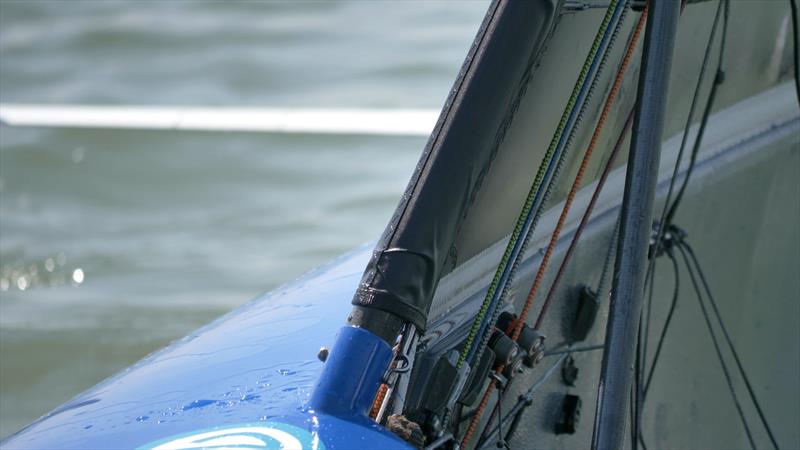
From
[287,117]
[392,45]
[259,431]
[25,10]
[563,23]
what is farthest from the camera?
[25,10]

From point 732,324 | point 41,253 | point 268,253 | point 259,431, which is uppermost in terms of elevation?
point 268,253

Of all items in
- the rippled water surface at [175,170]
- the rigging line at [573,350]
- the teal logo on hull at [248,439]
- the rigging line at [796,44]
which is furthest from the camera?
the rippled water surface at [175,170]

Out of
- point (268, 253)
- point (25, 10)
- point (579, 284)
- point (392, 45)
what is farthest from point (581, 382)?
point (25, 10)

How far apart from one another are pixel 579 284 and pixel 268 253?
3.00 meters

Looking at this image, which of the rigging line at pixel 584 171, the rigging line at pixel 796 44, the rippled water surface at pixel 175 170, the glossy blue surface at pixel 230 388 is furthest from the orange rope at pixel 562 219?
the rippled water surface at pixel 175 170

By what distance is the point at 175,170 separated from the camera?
5.13m

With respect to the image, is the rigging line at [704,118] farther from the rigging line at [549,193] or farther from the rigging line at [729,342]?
the rigging line at [549,193]

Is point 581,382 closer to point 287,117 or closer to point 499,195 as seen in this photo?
point 499,195

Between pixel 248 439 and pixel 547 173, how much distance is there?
39 cm

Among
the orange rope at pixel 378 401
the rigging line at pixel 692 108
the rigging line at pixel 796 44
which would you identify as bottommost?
the orange rope at pixel 378 401

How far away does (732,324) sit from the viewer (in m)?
1.92

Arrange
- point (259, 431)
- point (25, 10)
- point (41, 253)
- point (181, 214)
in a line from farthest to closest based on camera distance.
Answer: point (25, 10) → point (181, 214) → point (41, 253) → point (259, 431)

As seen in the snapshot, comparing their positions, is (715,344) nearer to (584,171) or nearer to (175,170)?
(584,171)

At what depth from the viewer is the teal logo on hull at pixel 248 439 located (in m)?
1.03
